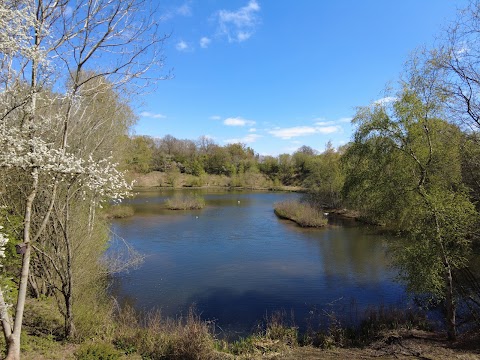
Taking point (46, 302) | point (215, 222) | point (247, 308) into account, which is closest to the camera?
point (46, 302)

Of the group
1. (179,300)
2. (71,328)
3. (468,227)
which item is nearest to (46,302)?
(71,328)

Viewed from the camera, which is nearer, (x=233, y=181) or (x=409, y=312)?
(x=409, y=312)

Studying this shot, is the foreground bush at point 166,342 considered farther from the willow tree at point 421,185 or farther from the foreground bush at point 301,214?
the foreground bush at point 301,214

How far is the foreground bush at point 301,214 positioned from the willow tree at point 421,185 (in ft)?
53.8

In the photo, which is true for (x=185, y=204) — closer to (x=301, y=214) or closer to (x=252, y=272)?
(x=301, y=214)

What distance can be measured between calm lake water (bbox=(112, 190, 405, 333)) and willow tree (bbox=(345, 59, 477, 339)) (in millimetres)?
3040

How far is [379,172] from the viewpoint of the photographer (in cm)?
840

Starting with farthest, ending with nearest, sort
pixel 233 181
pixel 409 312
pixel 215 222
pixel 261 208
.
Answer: pixel 233 181
pixel 261 208
pixel 215 222
pixel 409 312

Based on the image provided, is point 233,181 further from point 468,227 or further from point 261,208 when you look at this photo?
point 468,227

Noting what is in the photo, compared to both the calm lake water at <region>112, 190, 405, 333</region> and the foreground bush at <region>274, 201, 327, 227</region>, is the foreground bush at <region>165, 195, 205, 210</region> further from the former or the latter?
the foreground bush at <region>274, 201, 327, 227</region>

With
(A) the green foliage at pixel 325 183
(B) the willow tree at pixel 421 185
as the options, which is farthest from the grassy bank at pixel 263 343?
(A) the green foliage at pixel 325 183

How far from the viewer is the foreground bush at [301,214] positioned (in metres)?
24.9

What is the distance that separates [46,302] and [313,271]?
10.5 metres

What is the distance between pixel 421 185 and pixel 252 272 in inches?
338
